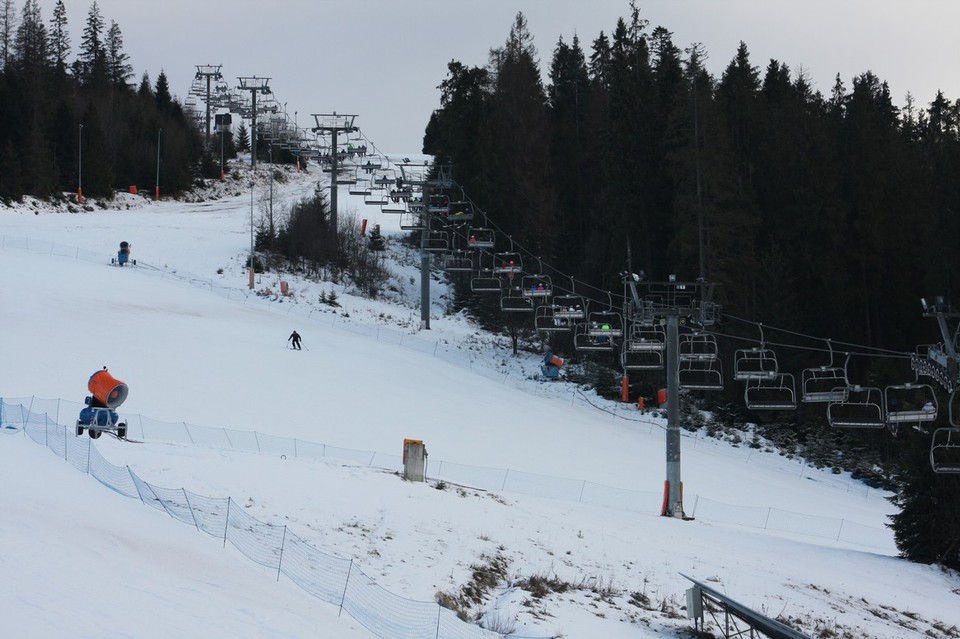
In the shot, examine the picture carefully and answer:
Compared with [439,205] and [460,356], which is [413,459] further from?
[439,205]

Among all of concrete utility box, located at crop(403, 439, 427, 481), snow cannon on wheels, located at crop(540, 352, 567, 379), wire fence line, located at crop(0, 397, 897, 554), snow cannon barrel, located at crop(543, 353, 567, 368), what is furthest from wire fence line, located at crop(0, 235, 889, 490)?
concrete utility box, located at crop(403, 439, 427, 481)

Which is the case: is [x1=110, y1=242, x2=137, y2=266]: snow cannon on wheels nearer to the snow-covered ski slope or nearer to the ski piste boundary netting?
the snow-covered ski slope

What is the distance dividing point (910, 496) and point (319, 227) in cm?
4315

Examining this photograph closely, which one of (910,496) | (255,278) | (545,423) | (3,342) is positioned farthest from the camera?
(255,278)

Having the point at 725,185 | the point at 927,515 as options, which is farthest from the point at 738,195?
the point at 927,515

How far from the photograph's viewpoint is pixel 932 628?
20141 mm

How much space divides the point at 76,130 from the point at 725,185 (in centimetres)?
5736

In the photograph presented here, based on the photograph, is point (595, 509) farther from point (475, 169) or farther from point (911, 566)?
point (475, 169)

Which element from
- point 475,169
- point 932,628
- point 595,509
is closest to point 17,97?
point 475,169

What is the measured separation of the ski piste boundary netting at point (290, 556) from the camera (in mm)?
13812

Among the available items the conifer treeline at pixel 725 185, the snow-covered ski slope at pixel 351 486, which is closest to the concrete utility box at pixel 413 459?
the snow-covered ski slope at pixel 351 486

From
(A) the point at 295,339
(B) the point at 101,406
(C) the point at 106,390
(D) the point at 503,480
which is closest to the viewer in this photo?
(C) the point at 106,390

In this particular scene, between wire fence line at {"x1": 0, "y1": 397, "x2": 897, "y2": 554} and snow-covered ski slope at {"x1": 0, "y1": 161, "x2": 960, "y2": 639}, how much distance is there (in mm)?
375

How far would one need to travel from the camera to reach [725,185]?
49.9m
